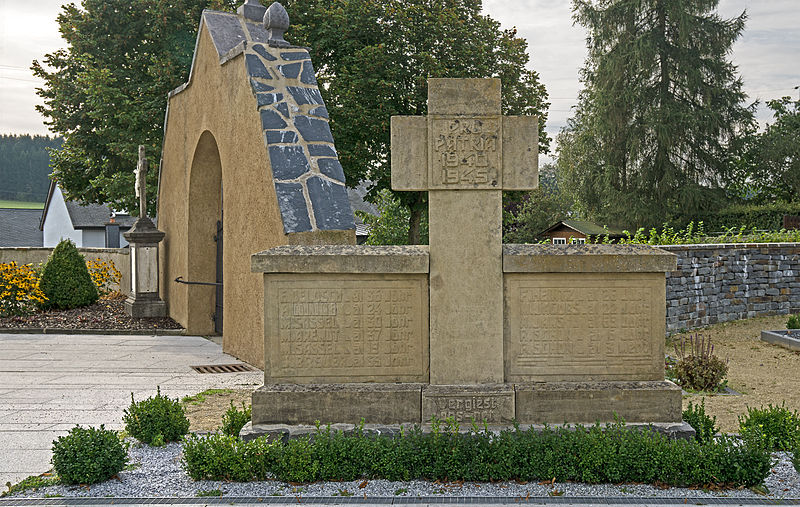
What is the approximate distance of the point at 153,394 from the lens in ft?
22.5

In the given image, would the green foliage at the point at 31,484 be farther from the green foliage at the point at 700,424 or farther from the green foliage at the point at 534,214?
the green foliage at the point at 534,214

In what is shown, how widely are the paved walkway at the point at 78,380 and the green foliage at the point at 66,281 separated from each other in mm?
2148

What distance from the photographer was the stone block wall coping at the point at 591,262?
4.87 metres

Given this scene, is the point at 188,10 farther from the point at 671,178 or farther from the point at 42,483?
the point at 671,178

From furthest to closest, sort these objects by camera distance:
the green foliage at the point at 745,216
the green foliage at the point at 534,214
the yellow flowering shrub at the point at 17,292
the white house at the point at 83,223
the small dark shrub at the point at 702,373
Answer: the white house at the point at 83,223 < the green foliage at the point at 534,214 < the green foliage at the point at 745,216 < the yellow flowering shrub at the point at 17,292 < the small dark shrub at the point at 702,373

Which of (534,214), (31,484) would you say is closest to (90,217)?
(534,214)

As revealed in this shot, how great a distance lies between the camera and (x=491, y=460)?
4391 mm

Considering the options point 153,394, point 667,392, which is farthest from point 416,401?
point 153,394

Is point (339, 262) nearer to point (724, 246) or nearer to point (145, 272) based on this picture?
point (145, 272)

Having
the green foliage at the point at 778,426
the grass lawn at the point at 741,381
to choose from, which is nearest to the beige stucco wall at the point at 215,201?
the grass lawn at the point at 741,381

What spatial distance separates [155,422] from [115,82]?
17232 mm

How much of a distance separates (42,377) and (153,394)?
180 cm

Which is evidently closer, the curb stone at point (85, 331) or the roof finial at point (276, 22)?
the roof finial at point (276, 22)

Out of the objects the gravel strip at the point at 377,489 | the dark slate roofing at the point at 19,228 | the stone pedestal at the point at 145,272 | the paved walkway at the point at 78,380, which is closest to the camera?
the gravel strip at the point at 377,489
